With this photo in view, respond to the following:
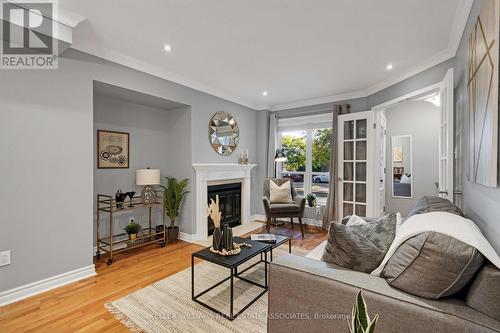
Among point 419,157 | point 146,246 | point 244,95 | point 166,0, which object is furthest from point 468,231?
point 419,157

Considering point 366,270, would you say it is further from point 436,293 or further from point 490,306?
point 490,306

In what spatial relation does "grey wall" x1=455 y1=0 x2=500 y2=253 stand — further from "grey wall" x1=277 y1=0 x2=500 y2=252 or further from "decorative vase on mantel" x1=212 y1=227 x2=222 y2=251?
"decorative vase on mantel" x1=212 y1=227 x2=222 y2=251

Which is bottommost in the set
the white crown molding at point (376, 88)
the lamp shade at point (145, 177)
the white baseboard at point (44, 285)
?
the white baseboard at point (44, 285)

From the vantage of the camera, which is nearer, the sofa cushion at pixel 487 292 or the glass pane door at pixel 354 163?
the sofa cushion at pixel 487 292

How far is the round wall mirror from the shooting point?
416 cm

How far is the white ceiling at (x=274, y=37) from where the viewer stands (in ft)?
6.40

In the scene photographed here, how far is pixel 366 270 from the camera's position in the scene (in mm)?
1293

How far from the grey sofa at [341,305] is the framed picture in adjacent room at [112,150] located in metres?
2.93

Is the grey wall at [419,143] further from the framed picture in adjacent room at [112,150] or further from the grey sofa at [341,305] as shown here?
the framed picture in adjacent room at [112,150]

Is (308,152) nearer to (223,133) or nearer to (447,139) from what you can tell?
(223,133)

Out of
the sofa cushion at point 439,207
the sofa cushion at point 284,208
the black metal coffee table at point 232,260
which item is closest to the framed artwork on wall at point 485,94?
the sofa cushion at point 439,207

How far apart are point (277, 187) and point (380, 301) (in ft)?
11.0

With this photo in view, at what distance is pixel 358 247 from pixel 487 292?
51 centimetres

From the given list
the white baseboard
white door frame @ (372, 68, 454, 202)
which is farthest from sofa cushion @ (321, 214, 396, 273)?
the white baseboard
